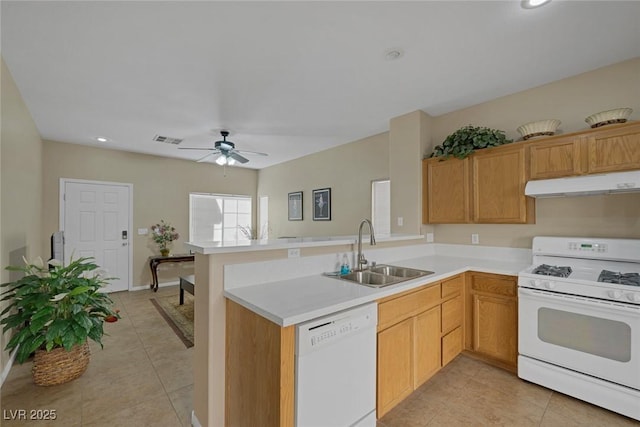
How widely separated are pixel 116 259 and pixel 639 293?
6709 mm

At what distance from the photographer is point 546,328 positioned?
2.17 m

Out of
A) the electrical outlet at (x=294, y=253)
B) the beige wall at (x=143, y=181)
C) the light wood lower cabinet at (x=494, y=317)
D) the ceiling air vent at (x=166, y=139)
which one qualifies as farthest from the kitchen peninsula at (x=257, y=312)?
the beige wall at (x=143, y=181)

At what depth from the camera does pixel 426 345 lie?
216cm

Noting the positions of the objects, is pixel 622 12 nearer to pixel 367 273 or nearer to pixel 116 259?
pixel 367 273

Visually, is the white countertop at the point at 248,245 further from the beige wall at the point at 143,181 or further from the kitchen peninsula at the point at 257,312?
the beige wall at the point at 143,181

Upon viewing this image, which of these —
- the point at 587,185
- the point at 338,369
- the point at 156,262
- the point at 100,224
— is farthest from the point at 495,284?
the point at 100,224

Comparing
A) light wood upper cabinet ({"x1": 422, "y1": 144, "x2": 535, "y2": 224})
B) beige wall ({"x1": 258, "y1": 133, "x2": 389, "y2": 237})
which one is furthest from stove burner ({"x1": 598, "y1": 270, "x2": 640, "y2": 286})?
beige wall ({"x1": 258, "y1": 133, "x2": 389, "y2": 237})

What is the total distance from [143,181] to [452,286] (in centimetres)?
565

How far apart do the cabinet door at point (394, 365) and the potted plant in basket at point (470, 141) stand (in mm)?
1927

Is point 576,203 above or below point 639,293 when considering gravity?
above

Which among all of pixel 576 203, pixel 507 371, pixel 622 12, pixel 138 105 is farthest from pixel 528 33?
pixel 138 105

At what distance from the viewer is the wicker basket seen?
2.27 metres

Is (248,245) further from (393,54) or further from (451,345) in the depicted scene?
(451,345)

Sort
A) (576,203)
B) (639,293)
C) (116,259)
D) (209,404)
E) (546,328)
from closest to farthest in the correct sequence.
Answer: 1. (209,404)
2. (639,293)
3. (546,328)
4. (576,203)
5. (116,259)
